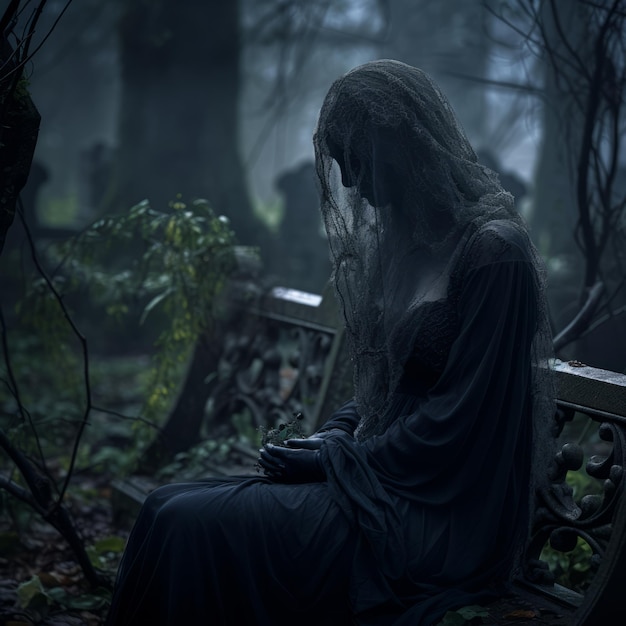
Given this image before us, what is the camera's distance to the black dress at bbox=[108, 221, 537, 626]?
268 centimetres

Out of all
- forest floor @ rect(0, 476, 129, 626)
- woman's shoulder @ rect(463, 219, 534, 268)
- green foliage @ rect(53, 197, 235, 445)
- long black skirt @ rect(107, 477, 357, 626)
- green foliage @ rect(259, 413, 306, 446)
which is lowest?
forest floor @ rect(0, 476, 129, 626)

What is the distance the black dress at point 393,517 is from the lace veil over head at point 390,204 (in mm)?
165

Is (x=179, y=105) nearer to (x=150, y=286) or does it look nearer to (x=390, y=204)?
(x=150, y=286)

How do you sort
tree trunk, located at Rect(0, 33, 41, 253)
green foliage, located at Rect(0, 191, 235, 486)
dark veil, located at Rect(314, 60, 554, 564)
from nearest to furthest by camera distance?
dark veil, located at Rect(314, 60, 554, 564) < tree trunk, located at Rect(0, 33, 41, 253) < green foliage, located at Rect(0, 191, 235, 486)

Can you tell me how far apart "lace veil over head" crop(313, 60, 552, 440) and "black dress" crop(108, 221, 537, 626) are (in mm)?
165

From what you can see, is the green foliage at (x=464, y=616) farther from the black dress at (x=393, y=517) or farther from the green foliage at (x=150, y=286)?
the green foliage at (x=150, y=286)

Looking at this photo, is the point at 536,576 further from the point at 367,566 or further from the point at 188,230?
the point at 188,230

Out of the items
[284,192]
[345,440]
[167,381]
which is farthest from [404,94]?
[284,192]

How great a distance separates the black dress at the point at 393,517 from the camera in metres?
2.68

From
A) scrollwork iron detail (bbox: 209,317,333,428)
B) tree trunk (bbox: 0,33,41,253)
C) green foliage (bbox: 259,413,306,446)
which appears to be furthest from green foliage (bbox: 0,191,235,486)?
green foliage (bbox: 259,413,306,446)

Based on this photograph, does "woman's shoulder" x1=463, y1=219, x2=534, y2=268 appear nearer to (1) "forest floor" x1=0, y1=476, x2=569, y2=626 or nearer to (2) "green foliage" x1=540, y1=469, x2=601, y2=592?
(1) "forest floor" x1=0, y1=476, x2=569, y2=626

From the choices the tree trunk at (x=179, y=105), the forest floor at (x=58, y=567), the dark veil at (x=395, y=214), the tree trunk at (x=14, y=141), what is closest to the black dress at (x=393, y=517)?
the dark veil at (x=395, y=214)

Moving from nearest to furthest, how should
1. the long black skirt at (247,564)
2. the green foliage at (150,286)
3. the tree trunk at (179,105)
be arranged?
the long black skirt at (247,564) < the green foliage at (150,286) < the tree trunk at (179,105)

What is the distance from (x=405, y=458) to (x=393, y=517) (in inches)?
7.6
